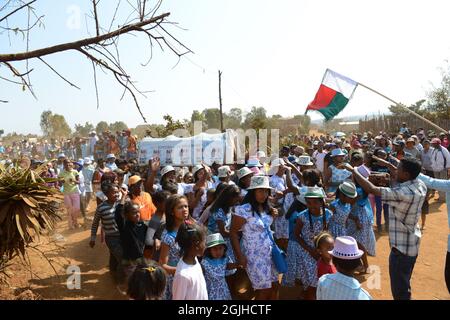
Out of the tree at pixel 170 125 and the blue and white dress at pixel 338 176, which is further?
the tree at pixel 170 125

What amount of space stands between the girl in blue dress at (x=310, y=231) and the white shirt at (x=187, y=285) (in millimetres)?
1503

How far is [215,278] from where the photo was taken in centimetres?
325

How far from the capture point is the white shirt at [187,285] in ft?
8.50

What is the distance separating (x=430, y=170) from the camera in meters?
9.23

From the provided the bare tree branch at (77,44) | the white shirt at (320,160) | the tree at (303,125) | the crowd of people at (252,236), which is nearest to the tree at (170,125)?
the white shirt at (320,160)

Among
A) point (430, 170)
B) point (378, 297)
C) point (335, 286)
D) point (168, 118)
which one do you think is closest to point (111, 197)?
point (335, 286)

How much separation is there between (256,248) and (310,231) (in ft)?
2.30

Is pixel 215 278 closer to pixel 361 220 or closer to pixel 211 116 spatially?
pixel 361 220

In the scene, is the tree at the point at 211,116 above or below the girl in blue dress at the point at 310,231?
above

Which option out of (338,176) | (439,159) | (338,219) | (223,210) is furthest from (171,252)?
(439,159)

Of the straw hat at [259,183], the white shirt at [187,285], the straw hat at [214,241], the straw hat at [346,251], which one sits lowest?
the white shirt at [187,285]

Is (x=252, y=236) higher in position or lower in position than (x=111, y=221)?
higher

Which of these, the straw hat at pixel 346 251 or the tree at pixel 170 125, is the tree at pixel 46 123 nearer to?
→ the tree at pixel 170 125
